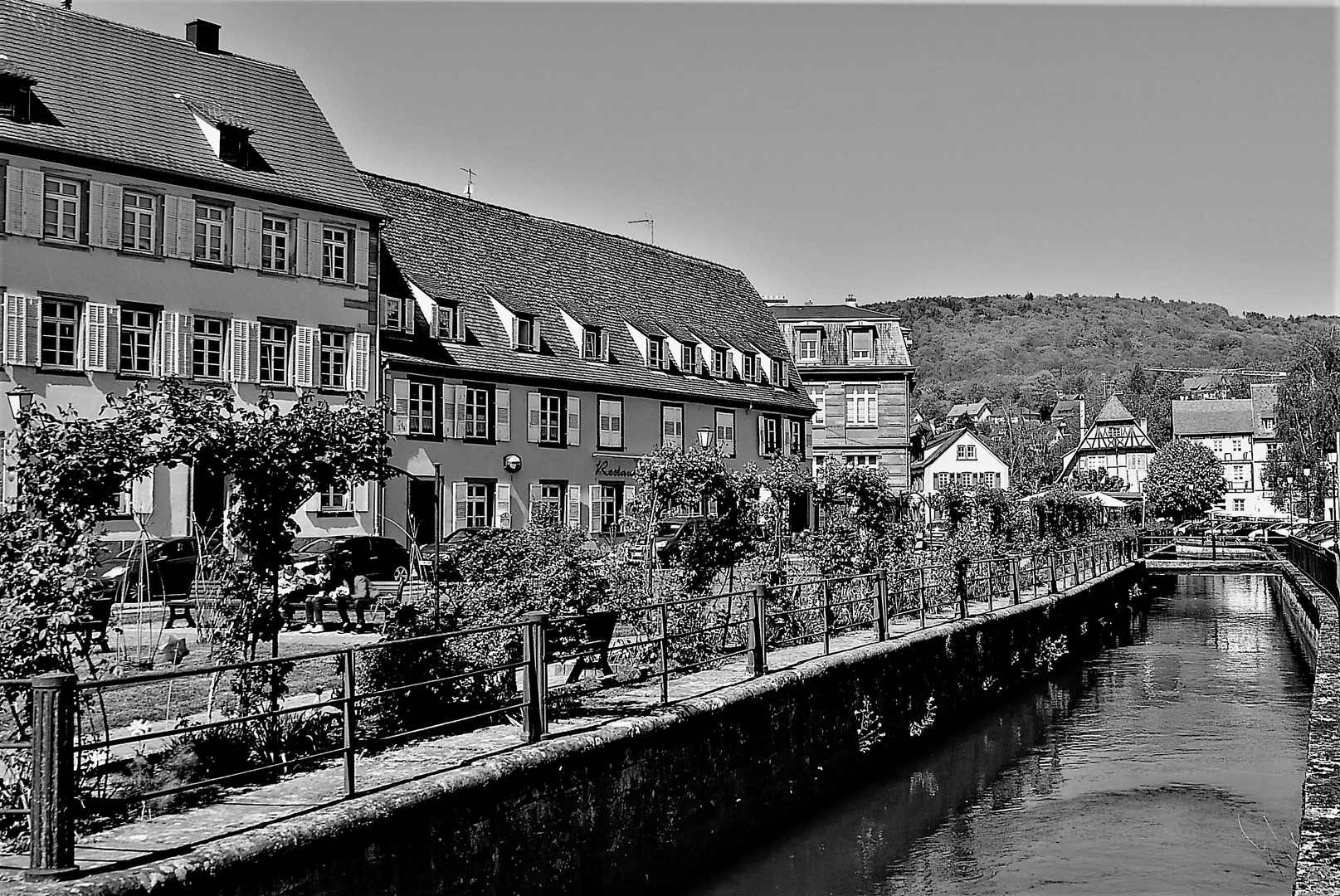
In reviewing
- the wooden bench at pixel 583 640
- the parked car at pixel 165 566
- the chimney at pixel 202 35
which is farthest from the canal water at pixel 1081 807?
the chimney at pixel 202 35

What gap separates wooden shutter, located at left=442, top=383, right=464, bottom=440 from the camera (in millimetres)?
39656

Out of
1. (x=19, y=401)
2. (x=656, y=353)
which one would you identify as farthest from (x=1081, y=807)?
(x=656, y=353)

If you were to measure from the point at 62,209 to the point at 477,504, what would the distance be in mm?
14094

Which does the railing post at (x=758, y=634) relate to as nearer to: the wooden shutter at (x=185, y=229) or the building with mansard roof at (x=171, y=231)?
the building with mansard roof at (x=171, y=231)

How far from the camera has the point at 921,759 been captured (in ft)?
62.9

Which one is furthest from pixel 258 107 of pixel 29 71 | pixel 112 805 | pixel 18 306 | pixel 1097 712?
pixel 112 805

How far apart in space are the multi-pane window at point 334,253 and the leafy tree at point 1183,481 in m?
72.9

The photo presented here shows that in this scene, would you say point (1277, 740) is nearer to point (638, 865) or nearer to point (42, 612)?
point (638, 865)

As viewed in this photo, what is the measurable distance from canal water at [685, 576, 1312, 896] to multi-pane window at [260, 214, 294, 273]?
20.5 m

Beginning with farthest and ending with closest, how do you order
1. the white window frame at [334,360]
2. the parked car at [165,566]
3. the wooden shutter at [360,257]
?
Answer: the wooden shutter at [360,257], the white window frame at [334,360], the parked car at [165,566]

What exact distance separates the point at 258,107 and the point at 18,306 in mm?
9807

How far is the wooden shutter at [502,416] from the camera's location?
135 feet

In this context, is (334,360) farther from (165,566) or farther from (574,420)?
(165,566)

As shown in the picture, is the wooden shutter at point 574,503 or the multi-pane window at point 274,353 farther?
the wooden shutter at point 574,503
